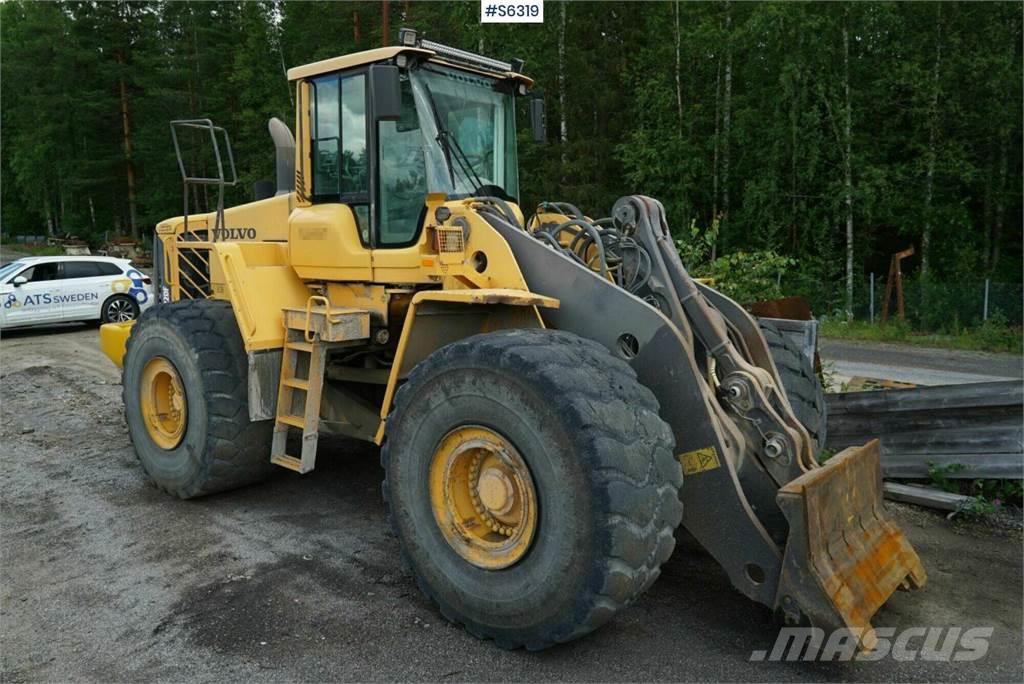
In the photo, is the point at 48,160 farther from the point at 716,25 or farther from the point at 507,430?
the point at 507,430

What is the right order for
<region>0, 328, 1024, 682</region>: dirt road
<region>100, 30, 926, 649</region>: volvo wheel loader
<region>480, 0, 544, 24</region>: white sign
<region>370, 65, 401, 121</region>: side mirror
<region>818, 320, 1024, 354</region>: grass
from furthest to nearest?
<region>818, 320, 1024, 354</region>: grass → <region>480, 0, 544, 24</region>: white sign → <region>370, 65, 401, 121</region>: side mirror → <region>0, 328, 1024, 682</region>: dirt road → <region>100, 30, 926, 649</region>: volvo wheel loader

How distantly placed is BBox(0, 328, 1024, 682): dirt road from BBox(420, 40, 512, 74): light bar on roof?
3.08m

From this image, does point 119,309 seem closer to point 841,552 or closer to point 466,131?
point 466,131

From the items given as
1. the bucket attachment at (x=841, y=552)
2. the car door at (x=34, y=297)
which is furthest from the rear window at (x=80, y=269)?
the bucket attachment at (x=841, y=552)

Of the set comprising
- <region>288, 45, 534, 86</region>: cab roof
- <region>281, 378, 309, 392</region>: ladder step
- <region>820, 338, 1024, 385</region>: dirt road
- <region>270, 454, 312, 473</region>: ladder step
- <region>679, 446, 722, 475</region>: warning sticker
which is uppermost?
<region>288, 45, 534, 86</region>: cab roof

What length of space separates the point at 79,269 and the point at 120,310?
1090mm

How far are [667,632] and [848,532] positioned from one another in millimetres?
954

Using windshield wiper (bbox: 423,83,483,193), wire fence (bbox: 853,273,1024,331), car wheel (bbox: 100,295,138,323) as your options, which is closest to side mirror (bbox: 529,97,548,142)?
windshield wiper (bbox: 423,83,483,193)

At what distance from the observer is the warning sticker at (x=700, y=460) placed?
353 centimetres

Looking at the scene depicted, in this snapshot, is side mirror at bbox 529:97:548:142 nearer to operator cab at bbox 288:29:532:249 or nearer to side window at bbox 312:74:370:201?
operator cab at bbox 288:29:532:249

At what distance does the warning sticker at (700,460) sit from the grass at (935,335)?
12996 mm

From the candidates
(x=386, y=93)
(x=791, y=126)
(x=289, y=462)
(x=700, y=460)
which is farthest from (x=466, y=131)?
(x=791, y=126)

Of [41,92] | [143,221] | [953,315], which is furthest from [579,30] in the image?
[41,92]

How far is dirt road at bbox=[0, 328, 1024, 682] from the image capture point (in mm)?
3408
